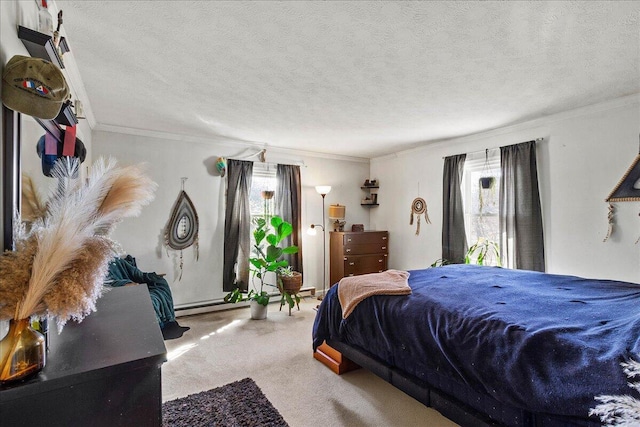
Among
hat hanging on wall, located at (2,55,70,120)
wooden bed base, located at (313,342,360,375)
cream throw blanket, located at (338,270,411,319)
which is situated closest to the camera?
hat hanging on wall, located at (2,55,70,120)

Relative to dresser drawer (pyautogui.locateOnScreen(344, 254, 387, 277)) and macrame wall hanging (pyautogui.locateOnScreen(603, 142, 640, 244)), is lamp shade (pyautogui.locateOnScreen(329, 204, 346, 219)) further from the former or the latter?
macrame wall hanging (pyautogui.locateOnScreen(603, 142, 640, 244))

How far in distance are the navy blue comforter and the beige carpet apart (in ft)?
1.03

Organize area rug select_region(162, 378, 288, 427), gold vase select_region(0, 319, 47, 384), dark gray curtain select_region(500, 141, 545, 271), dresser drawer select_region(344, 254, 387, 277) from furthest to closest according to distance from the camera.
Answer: dresser drawer select_region(344, 254, 387, 277), dark gray curtain select_region(500, 141, 545, 271), area rug select_region(162, 378, 288, 427), gold vase select_region(0, 319, 47, 384)

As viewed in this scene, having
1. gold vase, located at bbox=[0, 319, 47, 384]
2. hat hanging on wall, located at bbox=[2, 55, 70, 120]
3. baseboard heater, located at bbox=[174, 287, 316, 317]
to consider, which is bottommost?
baseboard heater, located at bbox=[174, 287, 316, 317]

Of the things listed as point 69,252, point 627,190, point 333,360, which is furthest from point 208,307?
point 627,190

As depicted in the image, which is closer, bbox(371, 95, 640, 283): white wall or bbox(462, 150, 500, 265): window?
bbox(371, 95, 640, 283): white wall

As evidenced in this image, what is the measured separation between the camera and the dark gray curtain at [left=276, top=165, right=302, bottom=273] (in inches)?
185

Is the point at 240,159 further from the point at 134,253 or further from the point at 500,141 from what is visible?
the point at 500,141

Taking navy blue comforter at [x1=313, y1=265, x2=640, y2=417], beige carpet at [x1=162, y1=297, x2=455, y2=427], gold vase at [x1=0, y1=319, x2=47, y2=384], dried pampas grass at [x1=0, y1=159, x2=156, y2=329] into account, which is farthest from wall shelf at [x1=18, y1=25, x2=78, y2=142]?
navy blue comforter at [x1=313, y1=265, x2=640, y2=417]

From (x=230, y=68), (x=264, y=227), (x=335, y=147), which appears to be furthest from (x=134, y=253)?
(x=335, y=147)

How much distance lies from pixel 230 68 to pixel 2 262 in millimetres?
1904

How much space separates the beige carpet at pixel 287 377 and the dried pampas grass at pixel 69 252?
171 cm

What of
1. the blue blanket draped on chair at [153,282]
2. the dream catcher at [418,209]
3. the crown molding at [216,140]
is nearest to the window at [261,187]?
the crown molding at [216,140]

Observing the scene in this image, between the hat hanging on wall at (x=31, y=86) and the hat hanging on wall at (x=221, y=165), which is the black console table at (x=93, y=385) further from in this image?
the hat hanging on wall at (x=221, y=165)
